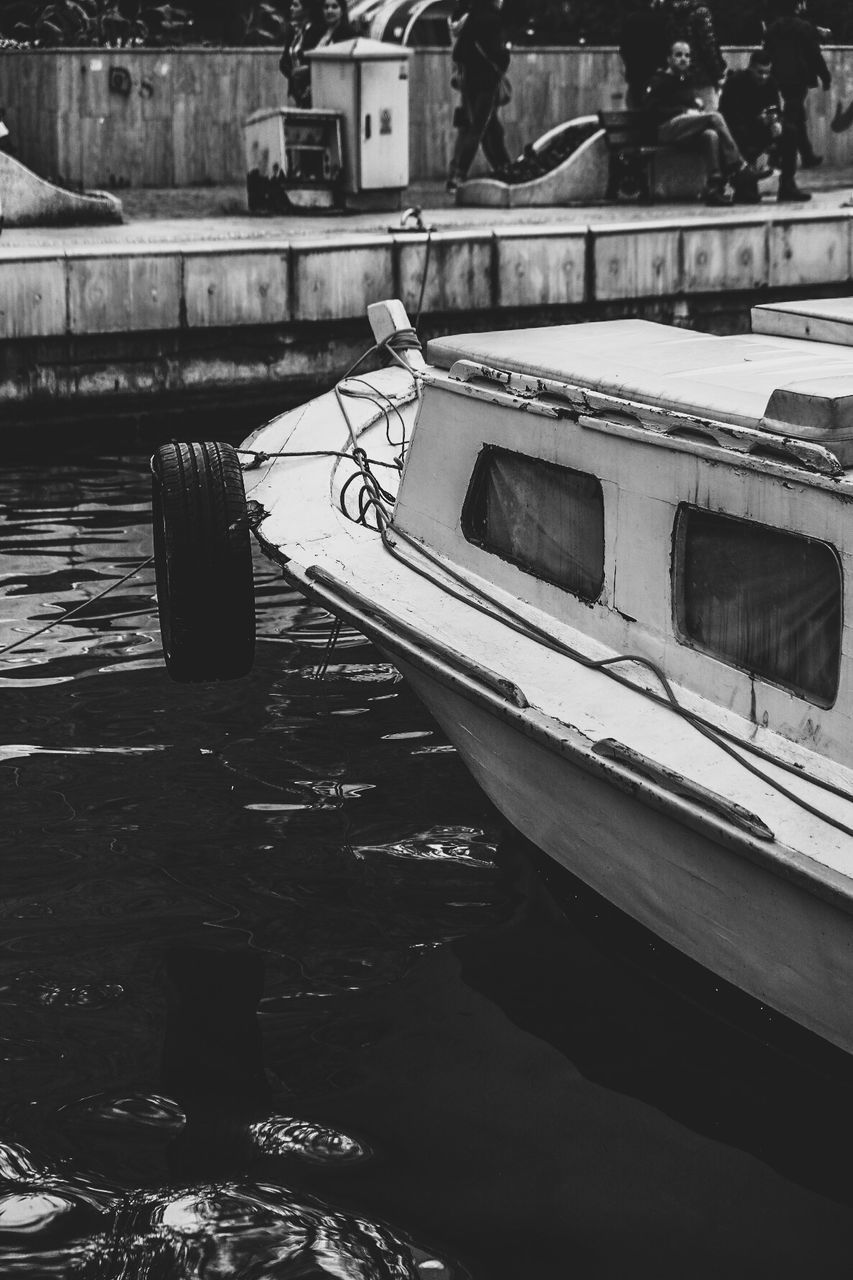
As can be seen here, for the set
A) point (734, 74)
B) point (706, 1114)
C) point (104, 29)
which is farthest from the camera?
point (104, 29)

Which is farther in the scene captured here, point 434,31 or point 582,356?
point 434,31

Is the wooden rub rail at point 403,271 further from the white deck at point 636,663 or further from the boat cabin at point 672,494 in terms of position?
the boat cabin at point 672,494

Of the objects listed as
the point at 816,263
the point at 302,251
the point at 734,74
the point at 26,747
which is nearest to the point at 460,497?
the point at 26,747

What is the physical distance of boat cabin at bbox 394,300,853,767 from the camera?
13.7 feet

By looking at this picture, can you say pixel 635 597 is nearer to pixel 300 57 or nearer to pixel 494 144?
pixel 494 144

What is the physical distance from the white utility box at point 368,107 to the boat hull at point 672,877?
36.9ft

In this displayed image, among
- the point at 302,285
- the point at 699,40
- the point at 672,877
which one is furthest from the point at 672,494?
the point at 699,40

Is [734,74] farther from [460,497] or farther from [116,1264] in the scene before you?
[116,1264]

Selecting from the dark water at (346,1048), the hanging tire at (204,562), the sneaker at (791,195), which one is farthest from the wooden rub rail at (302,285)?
the hanging tire at (204,562)

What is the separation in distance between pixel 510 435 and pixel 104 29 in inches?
655

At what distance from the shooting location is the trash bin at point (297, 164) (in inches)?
611

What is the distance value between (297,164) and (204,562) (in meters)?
10.7

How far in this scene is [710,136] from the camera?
16.7 metres

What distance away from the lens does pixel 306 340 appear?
496 inches
